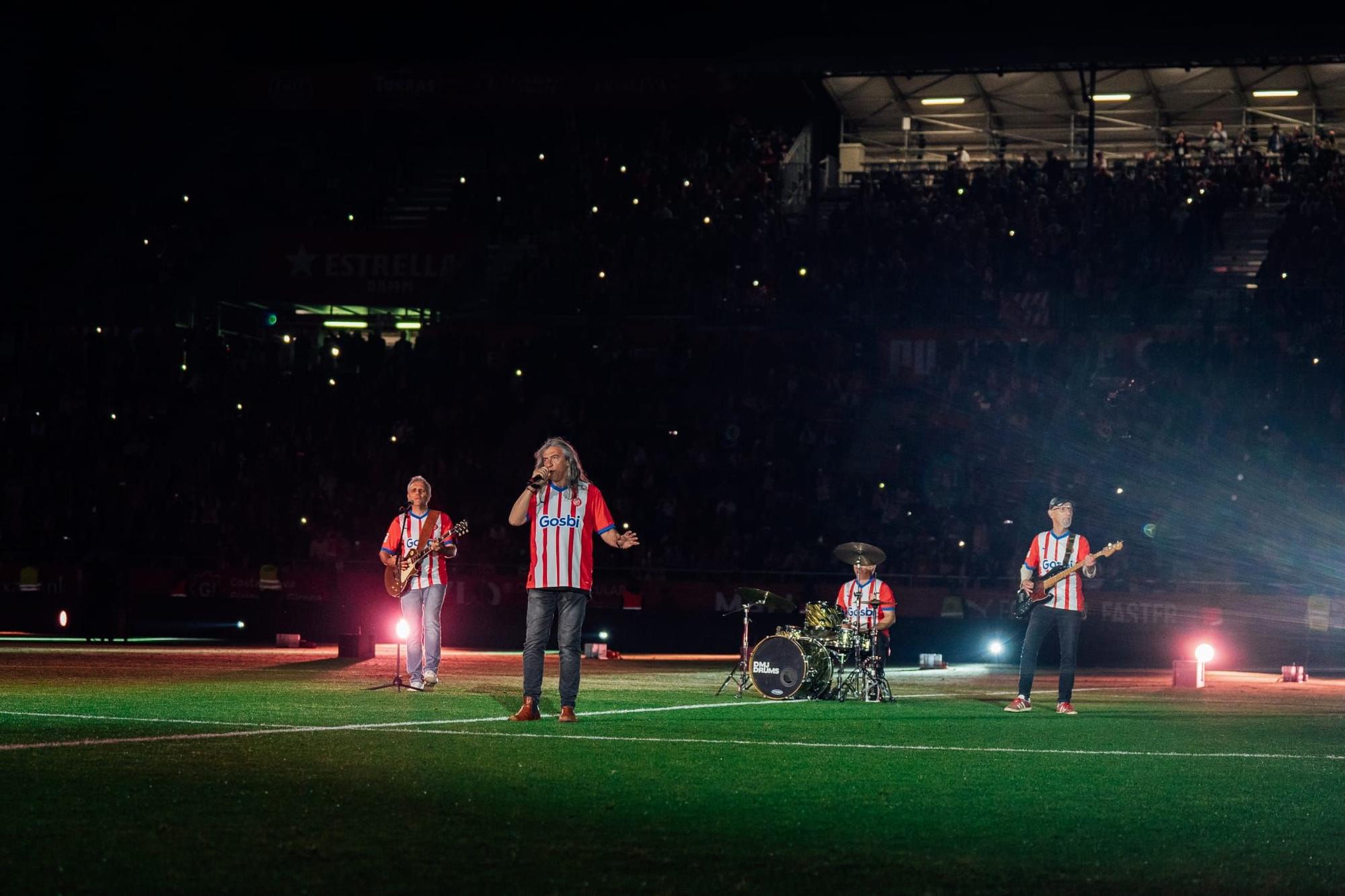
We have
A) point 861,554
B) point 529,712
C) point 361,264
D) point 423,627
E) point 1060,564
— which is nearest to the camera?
point 529,712

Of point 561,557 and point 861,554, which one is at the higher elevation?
point 861,554

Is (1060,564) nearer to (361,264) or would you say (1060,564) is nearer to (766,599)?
(766,599)

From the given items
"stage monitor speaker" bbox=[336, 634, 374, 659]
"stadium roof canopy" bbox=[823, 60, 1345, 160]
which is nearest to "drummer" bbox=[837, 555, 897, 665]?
"stage monitor speaker" bbox=[336, 634, 374, 659]

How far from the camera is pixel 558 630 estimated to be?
12602 millimetres

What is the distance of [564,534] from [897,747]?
3033 millimetres

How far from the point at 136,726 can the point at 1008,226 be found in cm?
2742

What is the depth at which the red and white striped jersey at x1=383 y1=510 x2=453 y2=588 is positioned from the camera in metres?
16.7

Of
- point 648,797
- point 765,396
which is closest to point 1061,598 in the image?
point 648,797

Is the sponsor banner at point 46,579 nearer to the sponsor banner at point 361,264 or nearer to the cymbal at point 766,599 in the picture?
the sponsor banner at point 361,264

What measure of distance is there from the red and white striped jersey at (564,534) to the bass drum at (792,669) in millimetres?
4627

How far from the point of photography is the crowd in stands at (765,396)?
31422 millimetres

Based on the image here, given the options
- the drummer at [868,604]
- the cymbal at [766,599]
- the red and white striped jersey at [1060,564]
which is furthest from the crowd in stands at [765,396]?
the red and white striped jersey at [1060,564]

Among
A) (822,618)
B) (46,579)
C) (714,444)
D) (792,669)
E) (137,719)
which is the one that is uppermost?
(714,444)

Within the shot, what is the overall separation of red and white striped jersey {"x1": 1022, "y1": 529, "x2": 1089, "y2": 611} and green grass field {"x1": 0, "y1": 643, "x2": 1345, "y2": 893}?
1.17 metres
